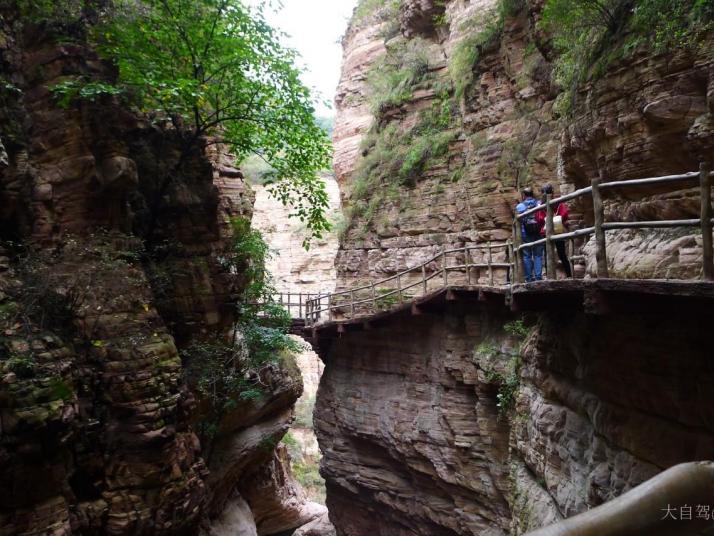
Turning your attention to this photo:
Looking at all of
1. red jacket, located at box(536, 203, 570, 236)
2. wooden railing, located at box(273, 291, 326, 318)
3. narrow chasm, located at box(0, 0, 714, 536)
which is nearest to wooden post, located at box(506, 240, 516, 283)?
narrow chasm, located at box(0, 0, 714, 536)

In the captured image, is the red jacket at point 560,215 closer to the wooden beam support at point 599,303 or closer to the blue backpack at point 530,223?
the blue backpack at point 530,223

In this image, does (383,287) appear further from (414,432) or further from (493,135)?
(493,135)

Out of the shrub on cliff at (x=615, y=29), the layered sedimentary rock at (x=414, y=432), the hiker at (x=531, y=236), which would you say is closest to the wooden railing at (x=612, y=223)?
the hiker at (x=531, y=236)

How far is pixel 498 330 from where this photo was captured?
11586 millimetres

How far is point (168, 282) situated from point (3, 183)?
3.35 metres

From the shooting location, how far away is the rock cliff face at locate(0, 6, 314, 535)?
6.36 metres

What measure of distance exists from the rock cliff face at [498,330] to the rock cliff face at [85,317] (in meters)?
5.84

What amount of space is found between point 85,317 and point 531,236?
7.20 m

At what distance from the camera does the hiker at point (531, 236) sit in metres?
7.69

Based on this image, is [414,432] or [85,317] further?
[414,432]

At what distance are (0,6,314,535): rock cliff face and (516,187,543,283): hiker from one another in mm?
6027

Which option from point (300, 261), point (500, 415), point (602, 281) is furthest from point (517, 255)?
point (300, 261)

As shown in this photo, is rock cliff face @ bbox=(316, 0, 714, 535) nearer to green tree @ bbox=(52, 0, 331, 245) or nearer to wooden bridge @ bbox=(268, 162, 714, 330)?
wooden bridge @ bbox=(268, 162, 714, 330)

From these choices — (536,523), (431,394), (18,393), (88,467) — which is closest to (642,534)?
(536,523)
